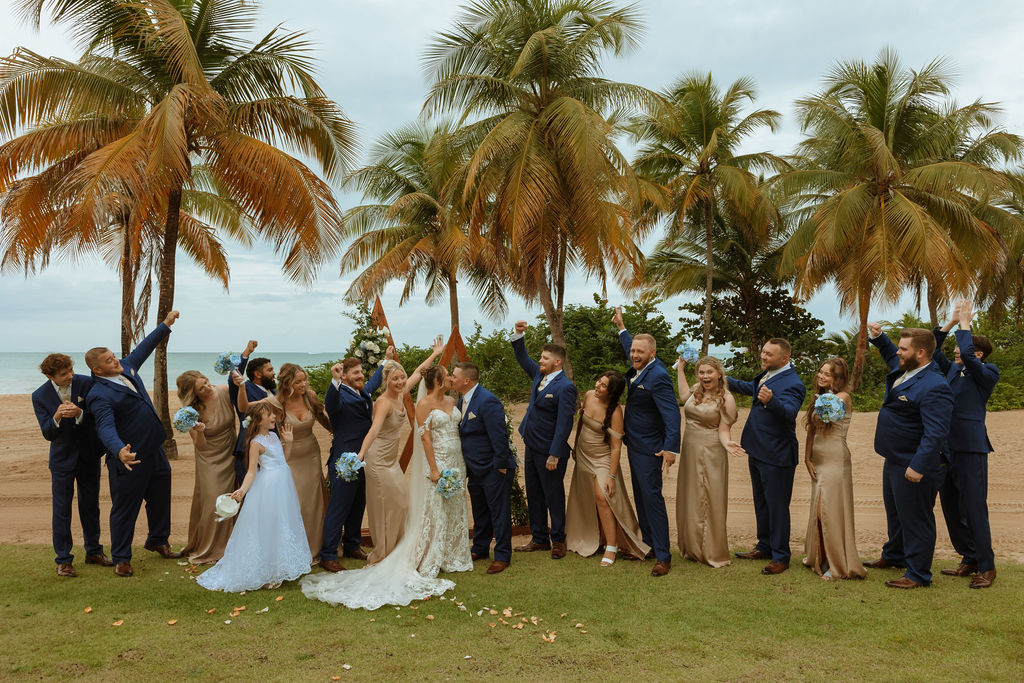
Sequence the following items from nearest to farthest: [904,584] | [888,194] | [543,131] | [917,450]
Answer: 1. [917,450]
2. [904,584]
3. [543,131]
4. [888,194]

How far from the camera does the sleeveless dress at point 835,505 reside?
639 cm

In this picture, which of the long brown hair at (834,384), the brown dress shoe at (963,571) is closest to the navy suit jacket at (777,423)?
Result: the long brown hair at (834,384)

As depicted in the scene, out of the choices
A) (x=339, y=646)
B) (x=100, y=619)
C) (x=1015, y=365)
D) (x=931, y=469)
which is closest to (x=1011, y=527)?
(x=931, y=469)

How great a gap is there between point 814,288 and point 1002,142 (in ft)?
20.6

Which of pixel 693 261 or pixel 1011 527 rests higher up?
pixel 693 261

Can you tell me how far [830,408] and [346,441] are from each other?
428 cm

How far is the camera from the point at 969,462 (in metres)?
6.24

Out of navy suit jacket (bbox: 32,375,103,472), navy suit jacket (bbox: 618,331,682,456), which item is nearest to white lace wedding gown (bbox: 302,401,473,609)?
navy suit jacket (bbox: 618,331,682,456)

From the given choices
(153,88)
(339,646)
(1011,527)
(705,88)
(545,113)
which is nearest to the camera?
(339,646)

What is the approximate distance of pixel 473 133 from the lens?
51.7 ft

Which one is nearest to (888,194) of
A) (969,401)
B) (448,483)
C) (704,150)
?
(704,150)

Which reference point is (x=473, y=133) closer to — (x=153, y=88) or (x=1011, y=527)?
(x=153, y=88)

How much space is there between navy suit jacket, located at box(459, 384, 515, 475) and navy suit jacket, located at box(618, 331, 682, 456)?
3.86 feet

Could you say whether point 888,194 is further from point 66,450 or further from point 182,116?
point 66,450
